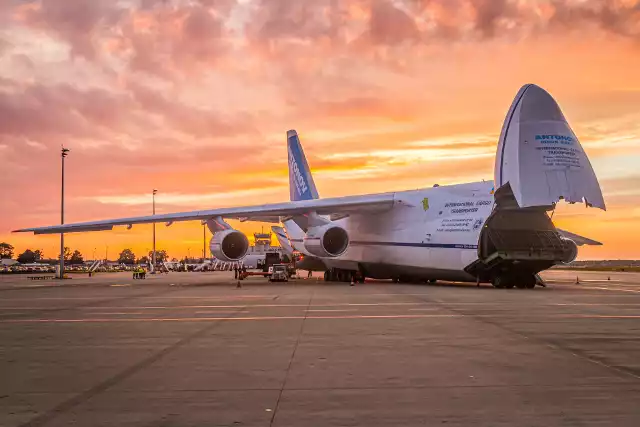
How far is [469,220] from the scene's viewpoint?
24250mm

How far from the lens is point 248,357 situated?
8336mm

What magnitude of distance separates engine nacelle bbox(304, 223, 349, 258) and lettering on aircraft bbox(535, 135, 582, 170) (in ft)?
35.7

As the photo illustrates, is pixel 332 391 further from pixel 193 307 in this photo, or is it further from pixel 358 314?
pixel 193 307

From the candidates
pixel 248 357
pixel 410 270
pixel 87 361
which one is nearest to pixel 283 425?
pixel 248 357

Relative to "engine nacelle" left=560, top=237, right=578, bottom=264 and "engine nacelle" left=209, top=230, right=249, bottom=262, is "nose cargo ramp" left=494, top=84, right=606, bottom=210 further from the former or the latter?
"engine nacelle" left=209, top=230, right=249, bottom=262

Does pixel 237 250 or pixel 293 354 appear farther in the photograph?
pixel 237 250

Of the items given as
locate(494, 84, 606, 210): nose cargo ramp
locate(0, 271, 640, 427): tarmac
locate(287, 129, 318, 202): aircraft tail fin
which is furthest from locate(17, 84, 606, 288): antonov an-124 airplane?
locate(0, 271, 640, 427): tarmac

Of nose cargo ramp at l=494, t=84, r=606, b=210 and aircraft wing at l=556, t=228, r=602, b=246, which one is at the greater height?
nose cargo ramp at l=494, t=84, r=606, b=210

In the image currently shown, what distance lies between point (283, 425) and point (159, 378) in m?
2.36

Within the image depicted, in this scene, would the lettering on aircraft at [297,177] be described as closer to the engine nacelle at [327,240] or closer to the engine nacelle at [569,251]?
the engine nacelle at [327,240]

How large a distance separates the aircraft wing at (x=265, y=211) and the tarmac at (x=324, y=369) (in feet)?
48.7

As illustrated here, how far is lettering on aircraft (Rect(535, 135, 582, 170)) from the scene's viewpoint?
2030cm

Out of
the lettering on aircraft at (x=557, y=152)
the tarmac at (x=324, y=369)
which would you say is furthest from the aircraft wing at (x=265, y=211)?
the tarmac at (x=324, y=369)

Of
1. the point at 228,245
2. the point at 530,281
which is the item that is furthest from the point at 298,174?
the point at 530,281
